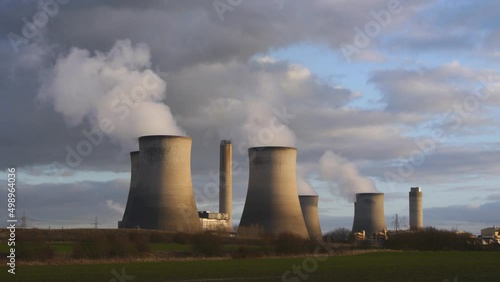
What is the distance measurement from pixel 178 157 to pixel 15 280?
17406 millimetres

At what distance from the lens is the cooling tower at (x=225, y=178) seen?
4722cm

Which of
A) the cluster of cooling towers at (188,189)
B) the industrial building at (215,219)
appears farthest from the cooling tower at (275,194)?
the industrial building at (215,219)

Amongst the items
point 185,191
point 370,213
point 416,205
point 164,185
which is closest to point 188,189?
point 185,191

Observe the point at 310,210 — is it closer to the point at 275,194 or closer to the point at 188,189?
the point at 275,194

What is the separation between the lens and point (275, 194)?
3634cm

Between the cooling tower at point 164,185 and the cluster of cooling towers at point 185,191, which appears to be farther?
the cluster of cooling towers at point 185,191

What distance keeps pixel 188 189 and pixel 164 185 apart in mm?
1302

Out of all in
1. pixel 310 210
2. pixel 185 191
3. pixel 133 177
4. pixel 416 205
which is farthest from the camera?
pixel 416 205

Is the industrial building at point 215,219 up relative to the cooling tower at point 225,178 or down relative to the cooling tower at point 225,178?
down

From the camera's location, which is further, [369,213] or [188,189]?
[369,213]

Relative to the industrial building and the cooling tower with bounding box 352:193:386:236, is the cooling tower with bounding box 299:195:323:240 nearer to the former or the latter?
the cooling tower with bounding box 352:193:386:236

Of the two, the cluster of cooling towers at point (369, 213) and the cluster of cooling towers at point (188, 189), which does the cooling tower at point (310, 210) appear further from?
the cluster of cooling towers at point (188, 189)

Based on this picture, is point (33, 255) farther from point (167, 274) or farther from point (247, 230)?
point (247, 230)

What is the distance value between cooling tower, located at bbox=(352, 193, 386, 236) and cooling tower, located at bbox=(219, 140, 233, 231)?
12.4 metres
